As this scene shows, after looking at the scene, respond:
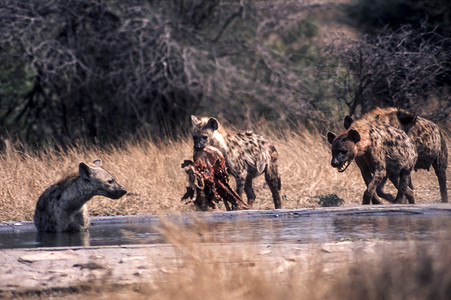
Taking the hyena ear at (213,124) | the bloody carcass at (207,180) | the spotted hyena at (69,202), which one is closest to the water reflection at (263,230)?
the spotted hyena at (69,202)

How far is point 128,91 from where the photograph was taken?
594 inches

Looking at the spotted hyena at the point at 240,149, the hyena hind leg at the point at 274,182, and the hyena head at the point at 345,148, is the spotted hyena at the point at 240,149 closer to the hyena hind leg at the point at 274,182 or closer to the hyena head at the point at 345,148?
the hyena hind leg at the point at 274,182

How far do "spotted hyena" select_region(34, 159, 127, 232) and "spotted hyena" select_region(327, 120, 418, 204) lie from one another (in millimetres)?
2492

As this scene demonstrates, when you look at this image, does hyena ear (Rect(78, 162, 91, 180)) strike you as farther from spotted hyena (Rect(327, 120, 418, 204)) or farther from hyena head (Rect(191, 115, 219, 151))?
spotted hyena (Rect(327, 120, 418, 204))

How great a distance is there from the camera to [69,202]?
625cm

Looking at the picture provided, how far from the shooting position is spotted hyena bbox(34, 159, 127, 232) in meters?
6.23

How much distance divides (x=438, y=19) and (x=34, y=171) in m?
9.69

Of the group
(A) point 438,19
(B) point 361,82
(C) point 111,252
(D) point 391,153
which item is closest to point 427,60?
(B) point 361,82

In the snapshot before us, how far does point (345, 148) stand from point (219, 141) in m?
1.62

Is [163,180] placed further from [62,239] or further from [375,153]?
[62,239]

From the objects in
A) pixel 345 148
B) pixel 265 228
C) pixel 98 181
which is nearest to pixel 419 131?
pixel 345 148

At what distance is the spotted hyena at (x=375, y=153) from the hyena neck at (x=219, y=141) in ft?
4.08

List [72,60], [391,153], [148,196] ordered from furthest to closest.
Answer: [72,60]
[148,196]
[391,153]

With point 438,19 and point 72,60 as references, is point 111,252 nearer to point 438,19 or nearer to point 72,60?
point 72,60
